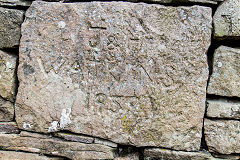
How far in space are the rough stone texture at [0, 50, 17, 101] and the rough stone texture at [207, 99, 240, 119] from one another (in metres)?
1.61

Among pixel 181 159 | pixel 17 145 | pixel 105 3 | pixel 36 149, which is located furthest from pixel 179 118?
pixel 17 145

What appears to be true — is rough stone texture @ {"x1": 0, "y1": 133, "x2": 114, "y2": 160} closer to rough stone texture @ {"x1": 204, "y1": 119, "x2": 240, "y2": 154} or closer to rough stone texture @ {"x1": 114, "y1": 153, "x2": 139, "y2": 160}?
rough stone texture @ {"x1": 114, "y1": 153, "x2": 139, "y2": 160}

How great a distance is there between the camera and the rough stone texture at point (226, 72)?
149 cm

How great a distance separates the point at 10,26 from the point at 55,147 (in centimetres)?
105

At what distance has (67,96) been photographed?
1552 millimetres

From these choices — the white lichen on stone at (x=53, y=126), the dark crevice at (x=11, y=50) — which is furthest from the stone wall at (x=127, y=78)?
the dark crevice at (x=11, y=50)

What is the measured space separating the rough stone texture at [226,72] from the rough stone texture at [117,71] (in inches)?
4.2

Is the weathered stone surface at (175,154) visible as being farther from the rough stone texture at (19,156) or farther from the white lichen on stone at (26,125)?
the white lichen on stone at (26,125)

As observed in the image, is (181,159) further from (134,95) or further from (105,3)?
(105,3)

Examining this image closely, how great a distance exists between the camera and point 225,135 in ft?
4.99

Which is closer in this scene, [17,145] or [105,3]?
[105,3]

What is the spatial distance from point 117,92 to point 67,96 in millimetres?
398

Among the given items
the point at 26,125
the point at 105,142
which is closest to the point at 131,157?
the point at 105,142

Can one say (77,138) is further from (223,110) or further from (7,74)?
(223,110)
